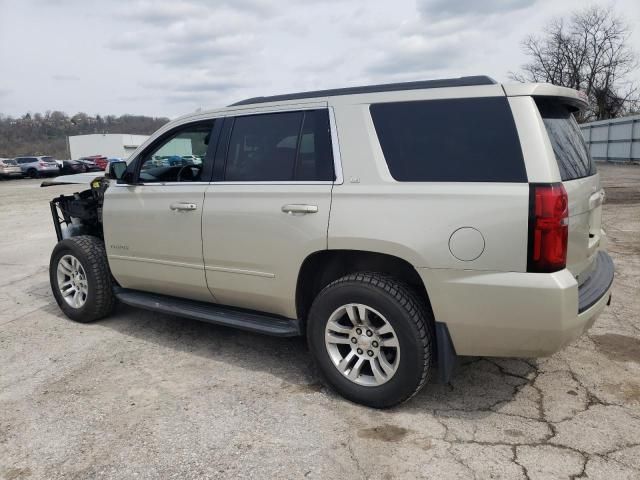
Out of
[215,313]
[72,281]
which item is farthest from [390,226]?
[72,281]

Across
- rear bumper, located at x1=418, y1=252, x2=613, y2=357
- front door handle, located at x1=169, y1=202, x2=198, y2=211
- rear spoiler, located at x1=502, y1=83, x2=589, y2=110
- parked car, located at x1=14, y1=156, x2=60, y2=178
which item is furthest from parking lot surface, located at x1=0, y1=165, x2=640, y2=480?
parked car, located at x1=14, y1=156, x2=60, y2=178

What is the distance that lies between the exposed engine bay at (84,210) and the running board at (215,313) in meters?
0.89

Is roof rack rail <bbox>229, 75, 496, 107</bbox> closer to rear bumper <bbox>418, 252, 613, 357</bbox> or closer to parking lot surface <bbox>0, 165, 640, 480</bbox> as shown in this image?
rear bumper <bbox>418, 252, 613, 357</bbox>

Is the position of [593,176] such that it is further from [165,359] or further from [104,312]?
[104,312]

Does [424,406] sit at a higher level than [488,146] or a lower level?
lower

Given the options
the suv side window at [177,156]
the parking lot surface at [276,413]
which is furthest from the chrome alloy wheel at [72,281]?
the suv side window at [177,156]

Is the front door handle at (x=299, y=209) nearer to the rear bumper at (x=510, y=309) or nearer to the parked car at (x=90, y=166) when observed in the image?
the rear bumper at (x=510, y=309)

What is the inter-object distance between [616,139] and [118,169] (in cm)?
2854

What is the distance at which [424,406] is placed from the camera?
3.25 metres

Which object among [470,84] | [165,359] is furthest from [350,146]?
[165,359]

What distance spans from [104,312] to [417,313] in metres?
3.18

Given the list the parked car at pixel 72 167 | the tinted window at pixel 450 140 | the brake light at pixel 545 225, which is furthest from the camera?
the parked car at pixel 72 167

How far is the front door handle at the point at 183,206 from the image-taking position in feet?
12.8

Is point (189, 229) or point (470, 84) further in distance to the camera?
point (189, 229)
